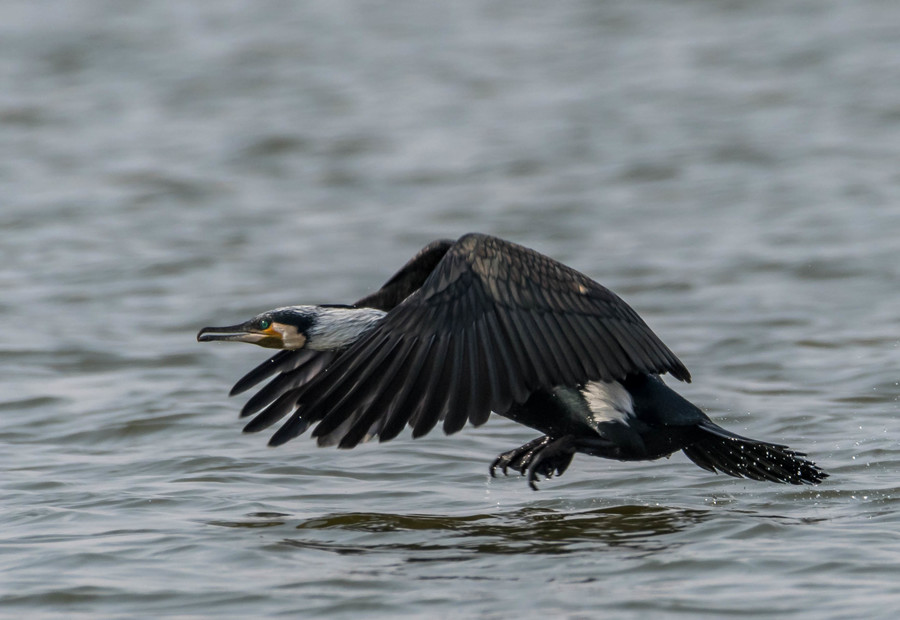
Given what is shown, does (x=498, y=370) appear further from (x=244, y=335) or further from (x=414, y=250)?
(x=414, y=250)

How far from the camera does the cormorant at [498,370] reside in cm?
471

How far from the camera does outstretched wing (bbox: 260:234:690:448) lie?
4668 mm

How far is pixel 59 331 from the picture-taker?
29.1 feet

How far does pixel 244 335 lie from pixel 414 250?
16.2ft

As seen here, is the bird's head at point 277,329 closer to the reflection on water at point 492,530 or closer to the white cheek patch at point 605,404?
the reflection on water at point 492,530

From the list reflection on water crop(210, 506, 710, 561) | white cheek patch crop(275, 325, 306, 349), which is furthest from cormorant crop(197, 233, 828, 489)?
reflection on water crop(210, 506, 710, 561)

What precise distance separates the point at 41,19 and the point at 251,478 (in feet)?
45.6

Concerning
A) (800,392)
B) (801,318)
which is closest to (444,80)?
(801,318)

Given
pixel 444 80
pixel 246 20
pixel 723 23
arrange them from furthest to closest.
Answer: pixel 246 20, pixel 723 23, pixel 444 80

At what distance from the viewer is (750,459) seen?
18.2ft

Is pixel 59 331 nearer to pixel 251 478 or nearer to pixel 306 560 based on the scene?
pixel 251 478

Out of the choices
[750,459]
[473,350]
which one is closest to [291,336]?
[473,350]

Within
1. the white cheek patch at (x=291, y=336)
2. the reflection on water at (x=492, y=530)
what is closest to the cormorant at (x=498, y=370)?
the white cheek patch at (x=291, y=336)

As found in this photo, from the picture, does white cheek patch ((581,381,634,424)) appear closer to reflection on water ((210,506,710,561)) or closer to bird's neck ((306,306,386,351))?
reflection on water ((210,506,710,561))
